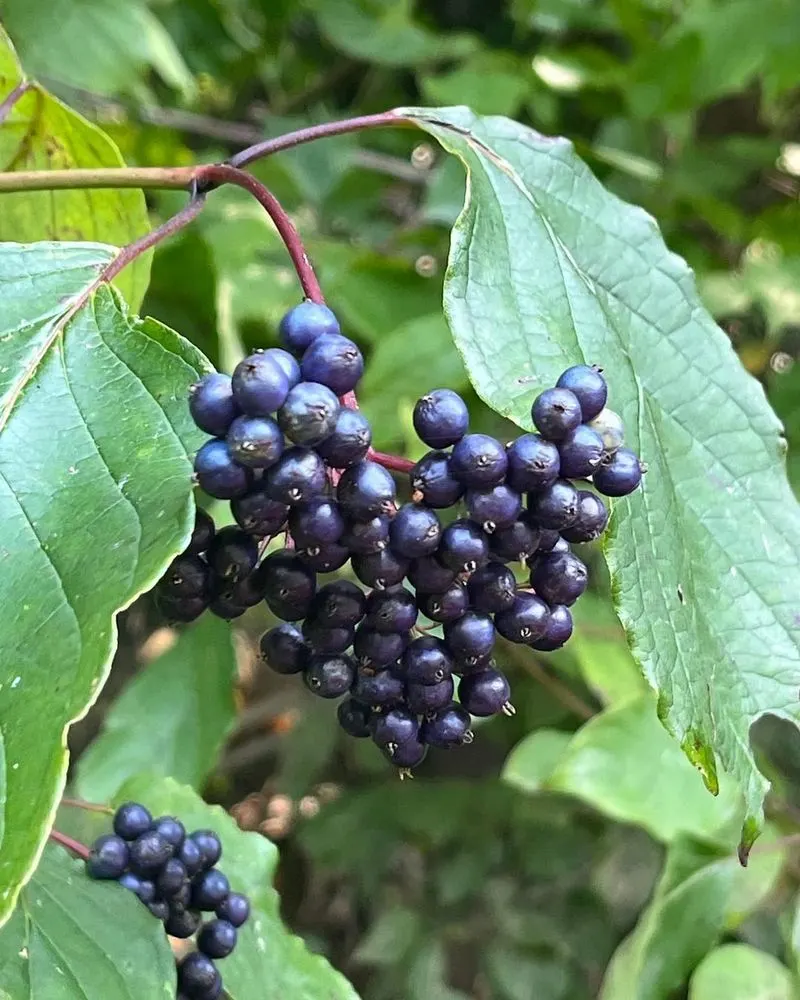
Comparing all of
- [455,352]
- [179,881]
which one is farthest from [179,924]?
[455,352]

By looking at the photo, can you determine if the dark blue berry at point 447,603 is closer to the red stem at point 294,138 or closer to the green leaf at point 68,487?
the green leaf at point 68,487

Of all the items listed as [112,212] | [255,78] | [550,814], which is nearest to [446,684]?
[112,212]

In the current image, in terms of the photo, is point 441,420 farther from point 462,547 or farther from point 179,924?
point 179,924

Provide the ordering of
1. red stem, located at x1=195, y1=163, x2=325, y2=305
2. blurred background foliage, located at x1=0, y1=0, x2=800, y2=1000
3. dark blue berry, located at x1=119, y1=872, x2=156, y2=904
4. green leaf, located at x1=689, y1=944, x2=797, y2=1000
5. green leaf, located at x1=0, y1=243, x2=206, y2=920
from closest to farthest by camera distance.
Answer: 1. green leaf, located at x1=0, y1=243, x2=206, y2=920
2. red stem, located at x1=195, y1=163, x2=325, y2=305
3. dark blue berry, located at x1=119, y1=872, x2=156, y2=904
4. green leaf, located at x1=689, y1=944, x2=797, y2=1000
5. blurred background foliage, located at x1=0, y1=0, x2=800, y2=1000

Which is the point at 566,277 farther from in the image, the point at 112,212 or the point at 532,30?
the point at 532,30

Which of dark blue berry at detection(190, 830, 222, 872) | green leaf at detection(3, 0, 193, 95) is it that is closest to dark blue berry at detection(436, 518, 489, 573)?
dark blue berry at detection(190, 830, 222, 872)

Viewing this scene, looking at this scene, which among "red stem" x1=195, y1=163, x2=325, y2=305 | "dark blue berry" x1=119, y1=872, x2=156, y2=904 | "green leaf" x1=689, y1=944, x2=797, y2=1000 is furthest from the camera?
"green leaf" x1=689, y1=944, x2=797, y2=1000

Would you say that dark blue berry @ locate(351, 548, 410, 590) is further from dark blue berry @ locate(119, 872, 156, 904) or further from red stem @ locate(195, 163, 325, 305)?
dark blue berry @ locate(119, 872, 156, 904)
